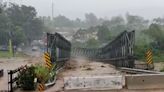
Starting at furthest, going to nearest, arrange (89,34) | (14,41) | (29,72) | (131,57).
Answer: (89,34)
(14,41)
(131,57)
(29,72)

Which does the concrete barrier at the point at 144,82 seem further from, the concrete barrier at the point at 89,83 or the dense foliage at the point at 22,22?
the dense foliage at the point at 22,22

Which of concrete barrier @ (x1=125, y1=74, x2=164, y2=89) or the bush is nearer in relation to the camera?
concrete barrier @ (x1=125, y1=74, x2=164, y2=89)

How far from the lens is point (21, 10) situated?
134m

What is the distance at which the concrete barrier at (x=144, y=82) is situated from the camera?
49.9 ft

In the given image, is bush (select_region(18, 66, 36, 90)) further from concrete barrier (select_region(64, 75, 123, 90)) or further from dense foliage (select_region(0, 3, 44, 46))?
dense foliage (select_region(0, 3, 44, 46))

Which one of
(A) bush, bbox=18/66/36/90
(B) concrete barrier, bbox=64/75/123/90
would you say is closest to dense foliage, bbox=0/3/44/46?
(A) bush, bbox=18/66/36/90

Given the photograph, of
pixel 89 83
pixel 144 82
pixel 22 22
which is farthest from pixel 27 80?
pixel 22 22

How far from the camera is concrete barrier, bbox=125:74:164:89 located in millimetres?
15211

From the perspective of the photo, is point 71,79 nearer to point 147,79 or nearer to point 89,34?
point 147,79

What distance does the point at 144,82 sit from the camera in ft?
50.1

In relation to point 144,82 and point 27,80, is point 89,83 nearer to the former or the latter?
point 144,82

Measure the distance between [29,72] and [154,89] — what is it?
5069 millimetres

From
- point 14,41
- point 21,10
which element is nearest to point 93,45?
point 14,41

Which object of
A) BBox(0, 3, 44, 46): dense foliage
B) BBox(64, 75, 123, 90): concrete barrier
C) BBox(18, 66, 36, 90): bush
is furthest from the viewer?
BBox(0, 3, 44, 46): dense foliage
